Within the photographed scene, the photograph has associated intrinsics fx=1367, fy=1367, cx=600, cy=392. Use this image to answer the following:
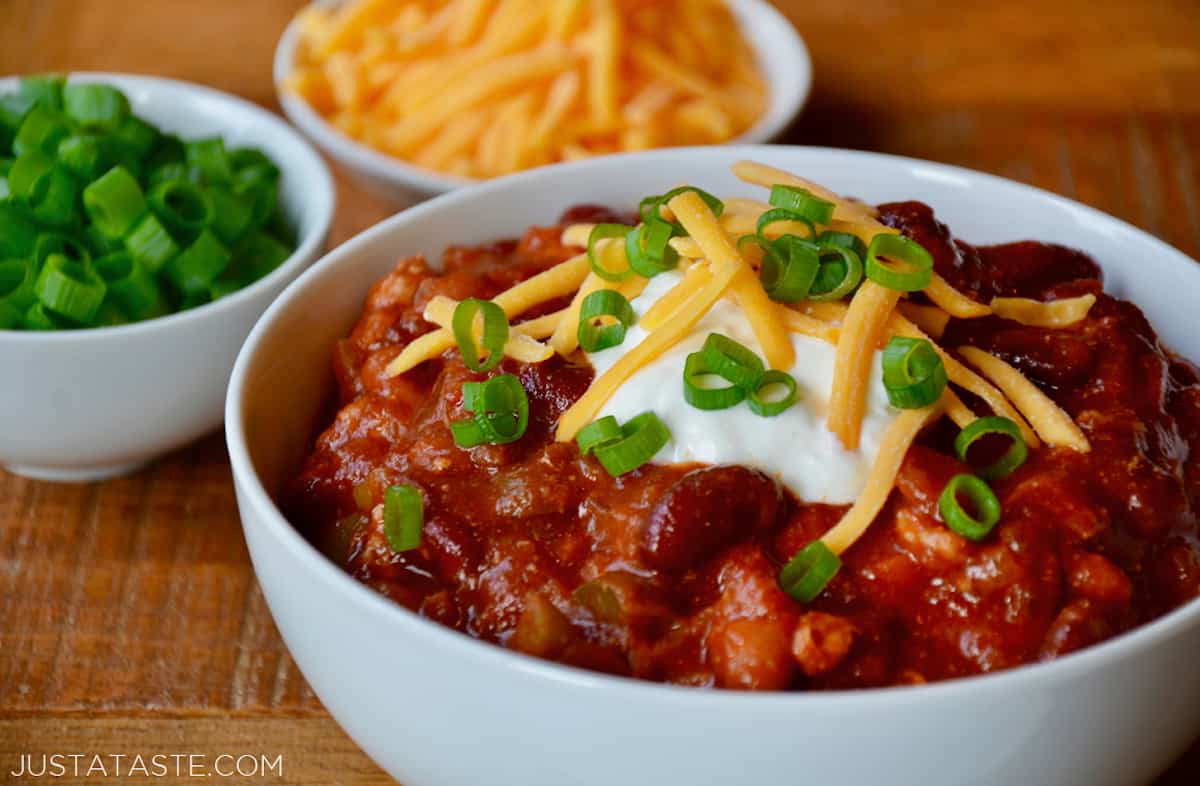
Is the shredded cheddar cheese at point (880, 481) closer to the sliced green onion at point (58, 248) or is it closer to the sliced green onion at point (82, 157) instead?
the sliced green onion at point (58, 248)

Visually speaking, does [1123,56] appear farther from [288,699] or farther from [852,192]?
[288,699]

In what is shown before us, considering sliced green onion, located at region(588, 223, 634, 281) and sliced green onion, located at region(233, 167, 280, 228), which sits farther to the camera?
sliced green onion, located at region(233, 167, 280, 228)

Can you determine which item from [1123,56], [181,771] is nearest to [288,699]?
[181,771]

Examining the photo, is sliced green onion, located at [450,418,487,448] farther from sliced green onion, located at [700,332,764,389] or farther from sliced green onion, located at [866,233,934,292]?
sliced green onion, located at [866,233,934,292]

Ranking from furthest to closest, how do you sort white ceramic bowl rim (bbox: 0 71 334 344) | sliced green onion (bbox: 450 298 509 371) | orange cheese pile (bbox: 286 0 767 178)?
orange cheese pile (bbox: 286 0 767 178)
white ceramic bowl rim (bbox: 0 71 334 344)
sliced green onion (bbox: 450 298 509 371)

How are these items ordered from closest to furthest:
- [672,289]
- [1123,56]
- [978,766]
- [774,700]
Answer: [774,700], [978,766], [672,289], [1123,56]

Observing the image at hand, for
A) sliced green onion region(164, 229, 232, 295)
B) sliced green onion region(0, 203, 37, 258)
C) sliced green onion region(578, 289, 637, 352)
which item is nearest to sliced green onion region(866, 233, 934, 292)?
sliced green onion region(578, 289, 637, 352)

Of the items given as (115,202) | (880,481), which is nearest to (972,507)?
(880,481)
